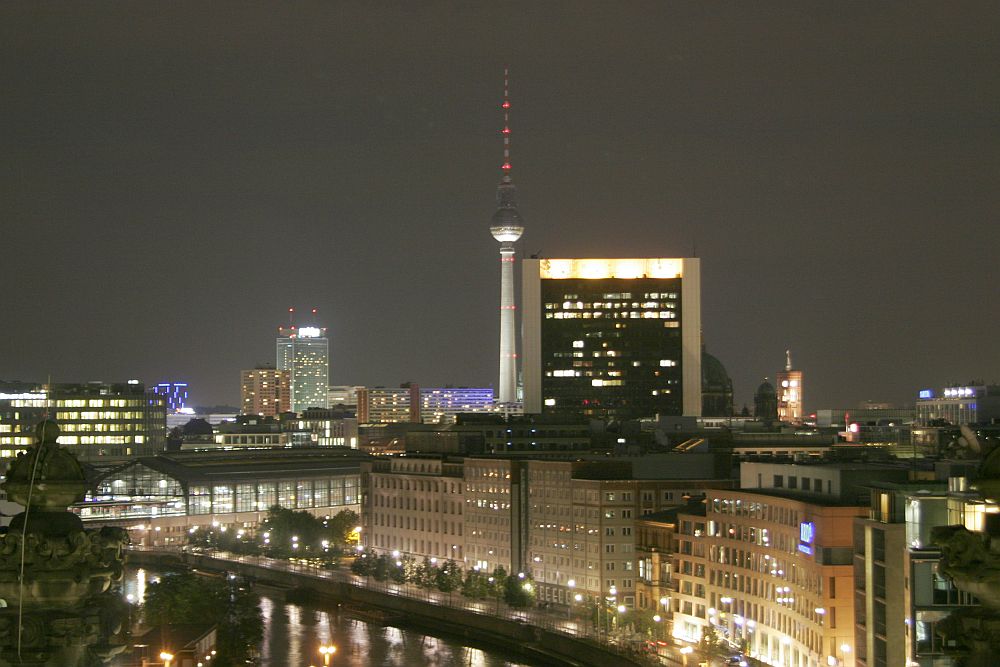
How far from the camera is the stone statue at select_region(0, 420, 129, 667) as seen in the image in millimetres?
6535

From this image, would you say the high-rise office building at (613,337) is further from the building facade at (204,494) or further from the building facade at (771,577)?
the building facade at (771,577)

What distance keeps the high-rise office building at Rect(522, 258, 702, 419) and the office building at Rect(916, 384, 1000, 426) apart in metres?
21.0

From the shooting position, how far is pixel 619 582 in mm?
62875

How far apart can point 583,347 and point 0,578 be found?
441ft

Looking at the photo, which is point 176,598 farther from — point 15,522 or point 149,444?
point 149,444

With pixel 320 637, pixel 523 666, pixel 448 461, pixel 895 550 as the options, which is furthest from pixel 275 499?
pixel 895 550

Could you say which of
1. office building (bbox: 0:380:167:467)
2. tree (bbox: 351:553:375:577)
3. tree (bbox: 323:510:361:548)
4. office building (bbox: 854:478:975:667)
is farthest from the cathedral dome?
office building (bbox: 854:478:975:667)

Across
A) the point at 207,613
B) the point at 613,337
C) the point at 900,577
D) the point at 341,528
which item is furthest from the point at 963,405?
the point at 900,577

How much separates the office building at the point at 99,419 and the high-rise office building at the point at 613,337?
1217 inches

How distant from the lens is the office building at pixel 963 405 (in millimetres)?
107938

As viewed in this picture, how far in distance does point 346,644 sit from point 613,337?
83.3 metres

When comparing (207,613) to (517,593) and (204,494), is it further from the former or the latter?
(204,494)

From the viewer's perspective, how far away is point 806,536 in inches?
1735

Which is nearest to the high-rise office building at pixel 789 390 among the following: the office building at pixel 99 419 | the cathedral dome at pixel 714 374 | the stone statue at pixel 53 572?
the cathedral dome at pixel 714 374
